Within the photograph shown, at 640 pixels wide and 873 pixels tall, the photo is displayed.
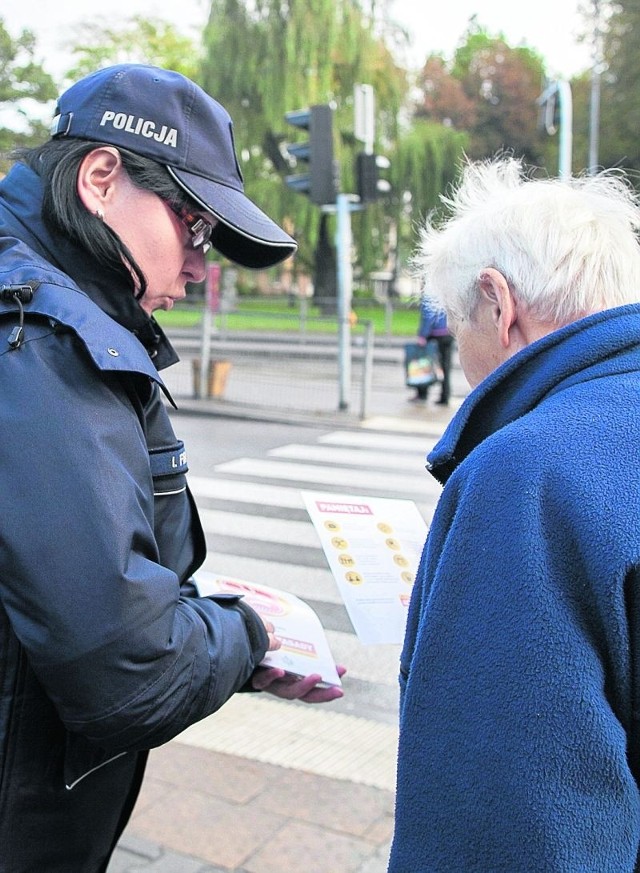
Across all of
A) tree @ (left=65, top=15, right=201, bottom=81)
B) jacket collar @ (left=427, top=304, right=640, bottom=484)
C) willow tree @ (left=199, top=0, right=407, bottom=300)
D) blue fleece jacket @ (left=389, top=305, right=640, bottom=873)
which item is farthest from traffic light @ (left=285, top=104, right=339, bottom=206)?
tree @ (left=65, top=15, right=201, bottom=81)

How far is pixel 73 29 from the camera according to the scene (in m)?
41.2

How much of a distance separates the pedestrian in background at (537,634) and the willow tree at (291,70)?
24480 millimetres

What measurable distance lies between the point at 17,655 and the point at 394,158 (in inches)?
1202

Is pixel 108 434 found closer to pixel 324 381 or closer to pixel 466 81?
pixel 324 381

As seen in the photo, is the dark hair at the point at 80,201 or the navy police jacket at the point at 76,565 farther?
the dark hair at the point at 80,201

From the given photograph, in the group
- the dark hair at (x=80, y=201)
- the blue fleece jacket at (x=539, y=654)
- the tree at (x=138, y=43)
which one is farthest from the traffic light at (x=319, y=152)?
Result: the tree at (x=138, y=43)

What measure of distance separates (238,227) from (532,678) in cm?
92

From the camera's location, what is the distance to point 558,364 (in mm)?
1210

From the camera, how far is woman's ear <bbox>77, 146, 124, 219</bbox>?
4.80 feet

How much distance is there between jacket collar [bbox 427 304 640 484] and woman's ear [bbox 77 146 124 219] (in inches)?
26.4

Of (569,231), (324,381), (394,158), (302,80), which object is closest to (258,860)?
(569,231)

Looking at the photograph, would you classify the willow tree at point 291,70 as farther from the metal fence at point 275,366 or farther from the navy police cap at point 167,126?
the navy police cap at point 167,126

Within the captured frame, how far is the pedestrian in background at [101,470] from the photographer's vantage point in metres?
1.25

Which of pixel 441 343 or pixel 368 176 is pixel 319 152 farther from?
pixel 441 343
